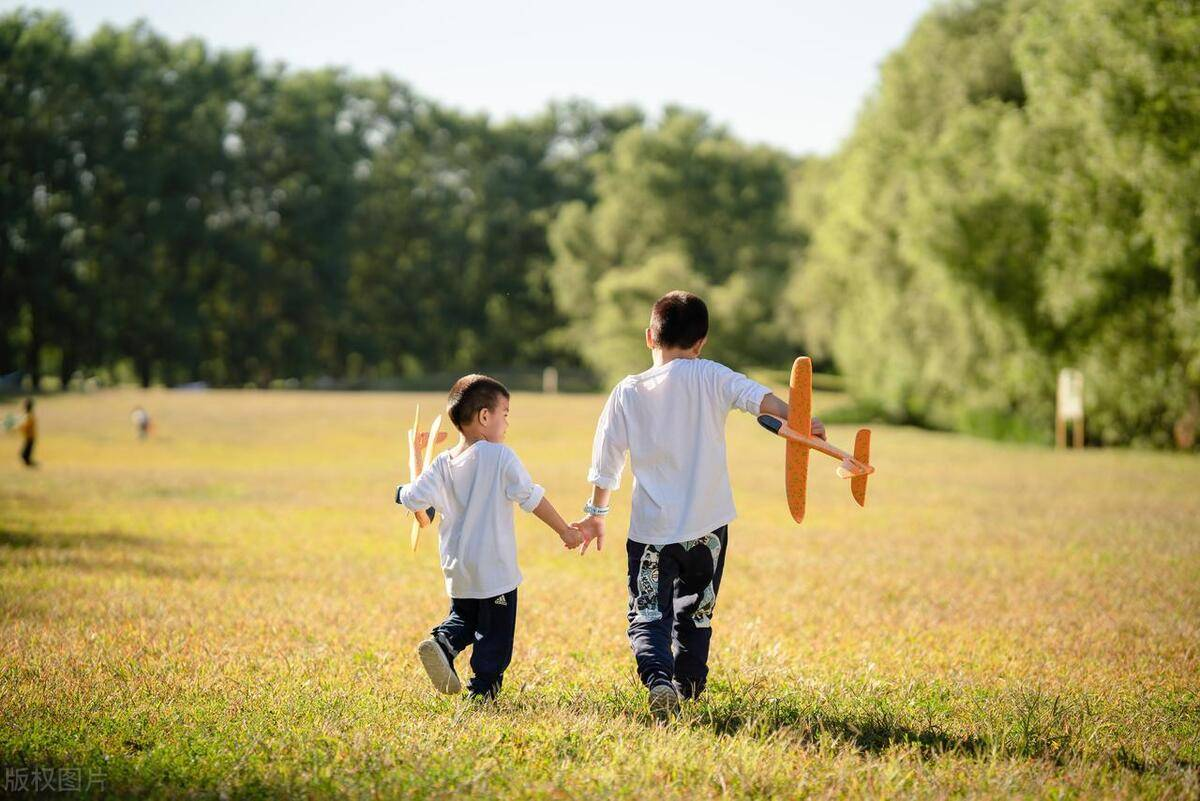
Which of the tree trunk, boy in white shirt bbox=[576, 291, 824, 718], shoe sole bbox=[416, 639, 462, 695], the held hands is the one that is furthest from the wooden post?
shoe sole bbox=[416, 639, 462, 695]

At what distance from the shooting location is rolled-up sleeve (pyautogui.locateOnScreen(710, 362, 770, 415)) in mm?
5180

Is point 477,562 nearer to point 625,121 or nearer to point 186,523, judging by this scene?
point 186,523

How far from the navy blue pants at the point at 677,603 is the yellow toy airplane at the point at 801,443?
0.42 m

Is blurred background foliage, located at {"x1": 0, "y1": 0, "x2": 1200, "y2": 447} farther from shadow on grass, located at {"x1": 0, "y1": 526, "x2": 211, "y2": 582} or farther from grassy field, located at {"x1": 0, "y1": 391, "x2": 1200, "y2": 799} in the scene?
shadow on grass, located at {"x1": 0, "y1": 526, "x2": 211, "y2": 582}

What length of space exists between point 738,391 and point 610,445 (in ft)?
2.27

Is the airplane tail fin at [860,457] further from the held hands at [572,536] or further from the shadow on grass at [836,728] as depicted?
the held hands at [572,536]

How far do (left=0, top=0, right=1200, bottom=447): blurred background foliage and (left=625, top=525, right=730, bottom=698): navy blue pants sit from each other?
21511 millimetres

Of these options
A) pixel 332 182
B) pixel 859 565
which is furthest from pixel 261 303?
pixel 859 565

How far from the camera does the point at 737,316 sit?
5466cm

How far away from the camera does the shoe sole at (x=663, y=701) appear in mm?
5086

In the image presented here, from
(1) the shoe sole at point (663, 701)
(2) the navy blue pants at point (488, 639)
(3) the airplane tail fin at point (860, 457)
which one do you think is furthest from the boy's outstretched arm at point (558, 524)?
(3) the airplane tail fin at point (860, 457)

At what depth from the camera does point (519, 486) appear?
5.34m

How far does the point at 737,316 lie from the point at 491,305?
74.3 ft

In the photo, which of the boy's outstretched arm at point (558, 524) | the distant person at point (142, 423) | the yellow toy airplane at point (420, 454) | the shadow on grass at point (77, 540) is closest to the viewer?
the boy's outstretched arm at point (558, 524)
